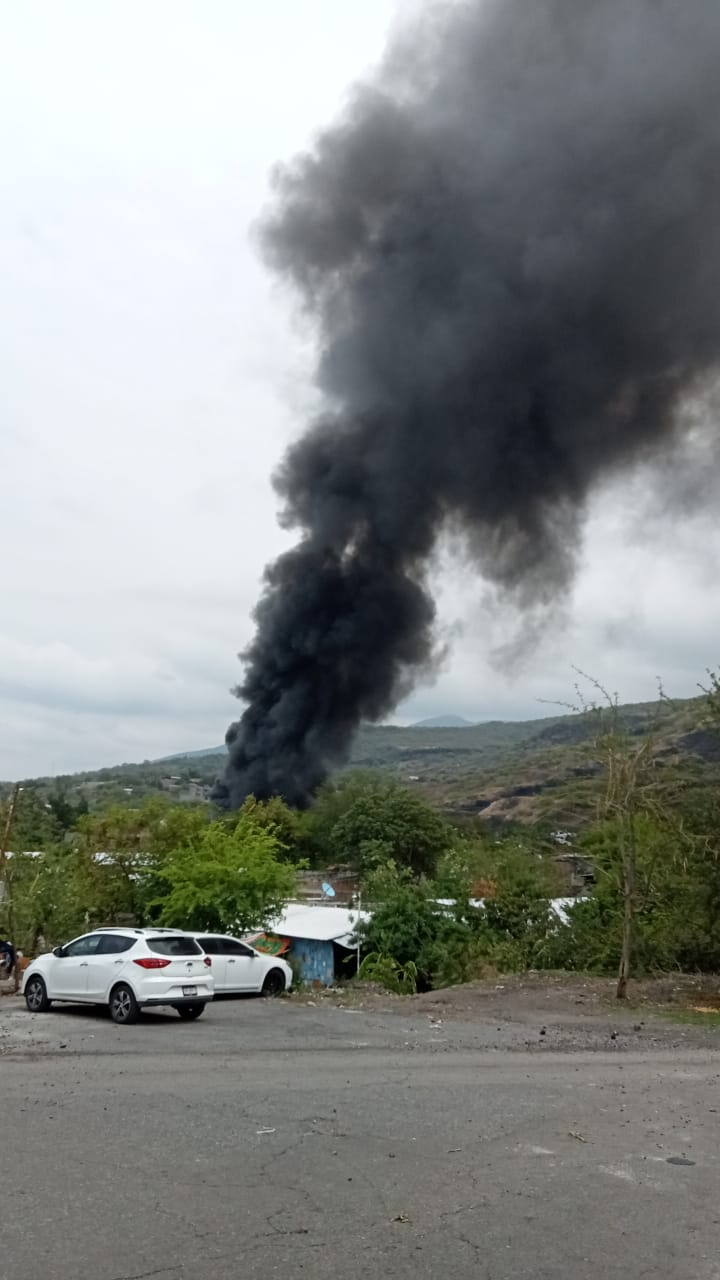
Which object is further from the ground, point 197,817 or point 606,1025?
point 197,817

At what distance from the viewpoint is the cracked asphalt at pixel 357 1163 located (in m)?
5.03

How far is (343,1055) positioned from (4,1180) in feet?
20.3

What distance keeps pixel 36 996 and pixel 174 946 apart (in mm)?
2845

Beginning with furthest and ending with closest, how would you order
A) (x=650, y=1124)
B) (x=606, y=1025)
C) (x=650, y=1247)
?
(x=606, y=1025)
(x=650, y=1124)
(x=650, y=1247)

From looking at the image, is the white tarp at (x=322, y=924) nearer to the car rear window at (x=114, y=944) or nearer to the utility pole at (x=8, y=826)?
the utility pole at (x=8, y=826)

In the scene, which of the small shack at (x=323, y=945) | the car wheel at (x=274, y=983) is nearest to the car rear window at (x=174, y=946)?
the car wheel at (x=274, y=983)

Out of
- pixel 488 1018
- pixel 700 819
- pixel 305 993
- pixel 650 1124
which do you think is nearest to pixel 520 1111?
pixel 650 1124

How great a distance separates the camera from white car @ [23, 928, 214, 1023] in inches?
582

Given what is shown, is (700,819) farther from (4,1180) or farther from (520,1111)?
(4,1180)

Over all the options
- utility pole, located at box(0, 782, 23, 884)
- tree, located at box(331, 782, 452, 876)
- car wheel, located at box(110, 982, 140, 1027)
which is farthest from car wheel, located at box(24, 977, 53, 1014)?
tree, located at box(331, 782, 452, 876)

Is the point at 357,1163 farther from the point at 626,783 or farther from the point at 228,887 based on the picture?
the point at 228,887

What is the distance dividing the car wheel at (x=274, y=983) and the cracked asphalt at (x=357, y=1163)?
8250mm

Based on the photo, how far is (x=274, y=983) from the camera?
66.8ft

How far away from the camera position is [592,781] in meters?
18.9
